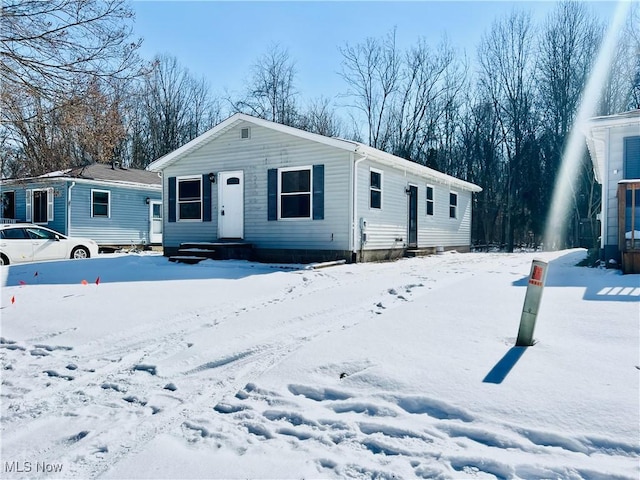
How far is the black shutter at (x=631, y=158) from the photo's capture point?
9.24 m

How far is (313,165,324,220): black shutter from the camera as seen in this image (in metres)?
11.3

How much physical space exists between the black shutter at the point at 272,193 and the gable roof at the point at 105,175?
25.9ft

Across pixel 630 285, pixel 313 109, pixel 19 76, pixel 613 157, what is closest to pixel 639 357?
pixel 630 285

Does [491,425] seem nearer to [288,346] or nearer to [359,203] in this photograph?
[288,346]

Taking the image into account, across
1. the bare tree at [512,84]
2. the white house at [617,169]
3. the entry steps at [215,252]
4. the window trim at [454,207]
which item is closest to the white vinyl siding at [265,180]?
the entry steps at [215,252]

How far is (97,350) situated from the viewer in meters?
4.12

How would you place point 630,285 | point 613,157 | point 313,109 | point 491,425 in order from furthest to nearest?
1. point 313,109
2. point 613,157
3. point 630,285
4. point 491,425

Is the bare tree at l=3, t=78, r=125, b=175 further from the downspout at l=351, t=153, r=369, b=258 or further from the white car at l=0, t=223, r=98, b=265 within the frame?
the downspout at l=351, t=153, r=369, b=258

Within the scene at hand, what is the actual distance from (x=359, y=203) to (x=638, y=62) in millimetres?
17006

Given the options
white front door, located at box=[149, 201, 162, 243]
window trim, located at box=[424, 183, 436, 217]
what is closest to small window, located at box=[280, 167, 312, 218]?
window trim, located at box=[424, 183, 436, 217]

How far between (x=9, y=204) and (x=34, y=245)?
27.0 ft

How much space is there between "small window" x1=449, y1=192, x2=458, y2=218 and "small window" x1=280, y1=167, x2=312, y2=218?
26.2 ft

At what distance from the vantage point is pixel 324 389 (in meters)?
3.01

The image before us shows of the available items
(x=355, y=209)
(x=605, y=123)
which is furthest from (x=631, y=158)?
(x=355, y=209)
